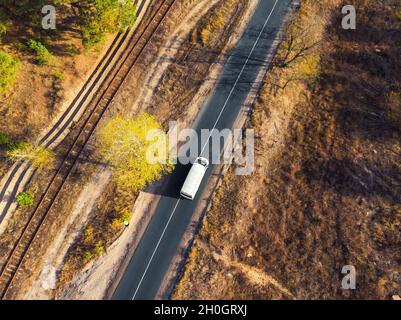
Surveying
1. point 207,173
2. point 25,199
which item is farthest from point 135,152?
point 25,199

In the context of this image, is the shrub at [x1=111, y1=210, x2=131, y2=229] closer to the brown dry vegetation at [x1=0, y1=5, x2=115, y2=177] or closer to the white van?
the white van

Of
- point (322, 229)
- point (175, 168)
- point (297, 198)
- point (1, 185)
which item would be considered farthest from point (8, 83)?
point (322, 229)

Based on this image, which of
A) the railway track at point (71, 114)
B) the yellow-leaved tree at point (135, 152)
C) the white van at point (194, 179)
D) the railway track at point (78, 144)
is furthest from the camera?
the railway track at point (71, 114)

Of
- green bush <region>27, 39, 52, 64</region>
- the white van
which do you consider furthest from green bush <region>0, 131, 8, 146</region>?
the white van

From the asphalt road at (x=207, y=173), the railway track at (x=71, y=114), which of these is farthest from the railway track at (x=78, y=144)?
the asphalt road at (x=207, y=173)

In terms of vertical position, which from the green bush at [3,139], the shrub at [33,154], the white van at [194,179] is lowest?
the white van at [194,179]

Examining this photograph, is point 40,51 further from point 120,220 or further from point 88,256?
point 88,256

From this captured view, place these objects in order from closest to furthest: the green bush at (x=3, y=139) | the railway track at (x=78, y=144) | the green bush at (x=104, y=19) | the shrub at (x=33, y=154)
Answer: the railway track at (x=78, y=144), the green bush at (x=104, y=19), the shrub at (x=33, y=154), the green bush at (x=3, y=139)

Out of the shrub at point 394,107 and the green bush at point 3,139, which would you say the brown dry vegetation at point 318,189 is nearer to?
the shrub at point 394,107
